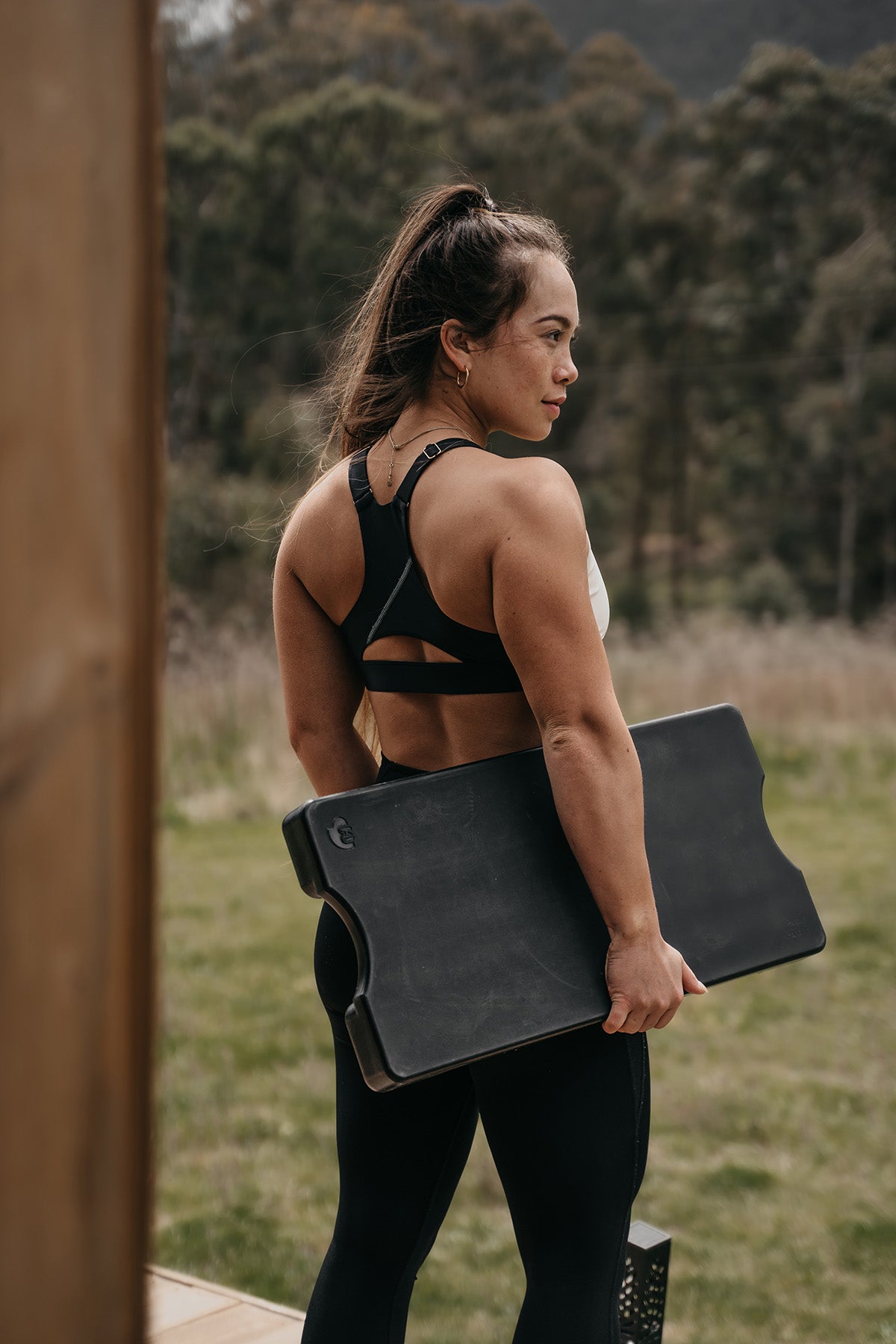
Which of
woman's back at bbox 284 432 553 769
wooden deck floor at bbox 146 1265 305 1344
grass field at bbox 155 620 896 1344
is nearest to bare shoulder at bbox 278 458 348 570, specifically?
woman's back at bbox 284 432 553 769

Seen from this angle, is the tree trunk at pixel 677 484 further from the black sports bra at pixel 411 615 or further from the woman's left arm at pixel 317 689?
the black sports bra at pixel 411 615

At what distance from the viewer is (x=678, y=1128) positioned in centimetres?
340

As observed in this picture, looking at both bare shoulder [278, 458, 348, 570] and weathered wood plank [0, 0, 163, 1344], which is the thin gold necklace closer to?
bare shoulder [278, 458, 348, 570]

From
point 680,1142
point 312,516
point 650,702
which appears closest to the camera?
point 312,516

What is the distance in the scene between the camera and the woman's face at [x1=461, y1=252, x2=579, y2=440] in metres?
1.38

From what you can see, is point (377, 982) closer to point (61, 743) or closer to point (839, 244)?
point (61, 743)

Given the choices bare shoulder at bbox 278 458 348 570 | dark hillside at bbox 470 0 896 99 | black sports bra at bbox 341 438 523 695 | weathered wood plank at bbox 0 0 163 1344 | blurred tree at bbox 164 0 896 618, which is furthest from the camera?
blurred tree at bbox 164 0 896 618

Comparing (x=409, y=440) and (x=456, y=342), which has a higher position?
(x=456, y=342)

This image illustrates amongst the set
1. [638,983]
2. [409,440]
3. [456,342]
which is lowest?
[638,983]

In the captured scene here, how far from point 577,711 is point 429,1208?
1.98 ft

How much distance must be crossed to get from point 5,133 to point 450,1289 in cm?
258

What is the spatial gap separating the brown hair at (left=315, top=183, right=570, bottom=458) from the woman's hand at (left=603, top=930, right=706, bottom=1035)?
2.10ft

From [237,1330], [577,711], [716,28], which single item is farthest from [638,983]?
[716,28]

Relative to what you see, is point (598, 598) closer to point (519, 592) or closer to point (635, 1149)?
point (519, 592)
